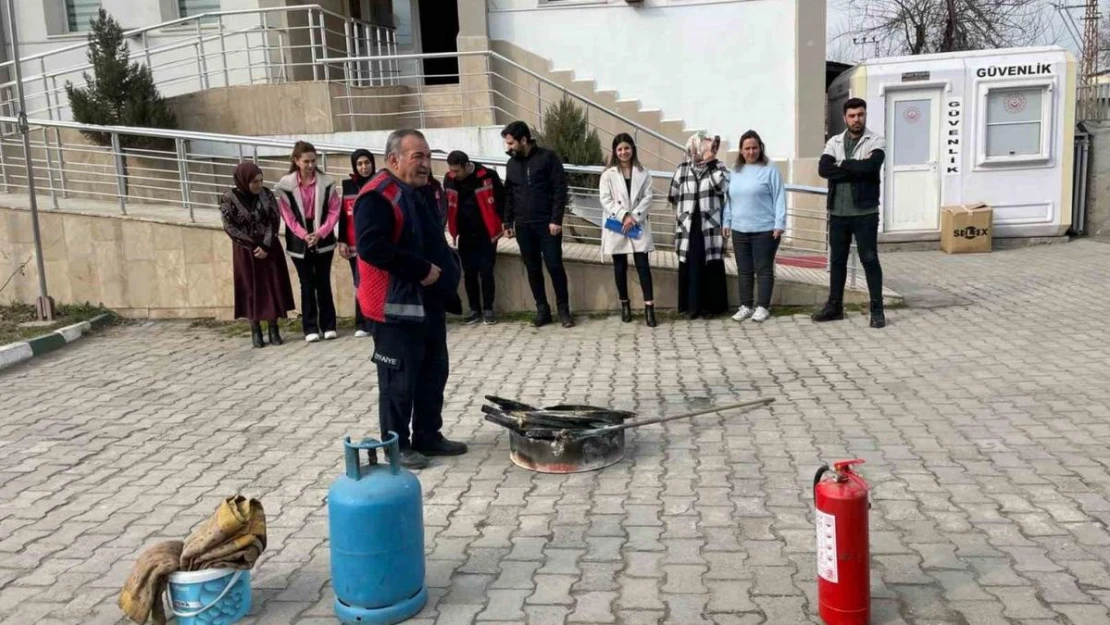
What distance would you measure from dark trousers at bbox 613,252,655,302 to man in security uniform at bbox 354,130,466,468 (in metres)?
3.72

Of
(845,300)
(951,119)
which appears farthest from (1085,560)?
(951,119)

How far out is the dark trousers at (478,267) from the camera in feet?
29.2

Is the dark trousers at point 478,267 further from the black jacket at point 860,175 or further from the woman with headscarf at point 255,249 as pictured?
the black jacket at point 860,175

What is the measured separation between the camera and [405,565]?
132 inches

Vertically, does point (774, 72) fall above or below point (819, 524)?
above

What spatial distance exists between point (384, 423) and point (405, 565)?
5.08 feet

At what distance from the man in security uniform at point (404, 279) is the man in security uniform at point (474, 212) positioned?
374 cm

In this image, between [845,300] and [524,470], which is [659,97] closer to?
[845,300]

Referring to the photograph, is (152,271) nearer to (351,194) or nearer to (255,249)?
(255,249)

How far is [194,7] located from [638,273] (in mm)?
11484

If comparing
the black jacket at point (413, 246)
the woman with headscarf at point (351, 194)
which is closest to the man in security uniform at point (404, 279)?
the black jacket at point (413, 246)

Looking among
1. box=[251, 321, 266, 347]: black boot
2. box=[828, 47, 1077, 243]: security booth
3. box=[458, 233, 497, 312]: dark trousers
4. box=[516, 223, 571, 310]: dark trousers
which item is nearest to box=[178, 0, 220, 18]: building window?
box=[251, 321, 266, 347]: black boot

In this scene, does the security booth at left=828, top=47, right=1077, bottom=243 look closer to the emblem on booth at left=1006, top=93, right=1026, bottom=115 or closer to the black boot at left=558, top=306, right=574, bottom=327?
the emblem on booth at left=1006, top=93, right=1026, bottom=115

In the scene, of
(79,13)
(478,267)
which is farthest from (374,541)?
(79,13)
